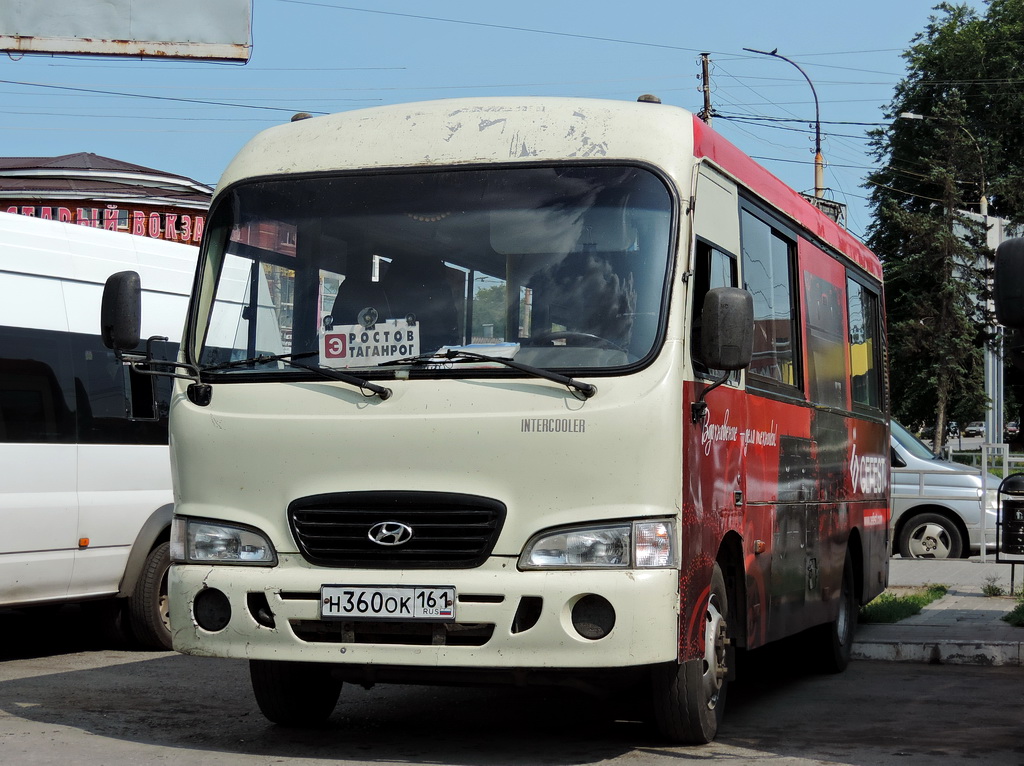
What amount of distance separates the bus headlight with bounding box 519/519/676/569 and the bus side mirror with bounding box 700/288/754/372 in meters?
0.72

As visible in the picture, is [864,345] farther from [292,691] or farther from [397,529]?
[397,529]

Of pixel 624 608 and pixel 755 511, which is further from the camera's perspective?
pixel 755 511

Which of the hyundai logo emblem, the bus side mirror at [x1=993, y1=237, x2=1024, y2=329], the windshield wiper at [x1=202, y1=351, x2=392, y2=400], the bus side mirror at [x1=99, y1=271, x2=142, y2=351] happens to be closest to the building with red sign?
the bus side mirror at [x1=99, y1=271, x2=142, y2=351]

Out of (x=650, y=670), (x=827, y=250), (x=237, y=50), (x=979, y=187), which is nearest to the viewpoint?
(x=650, y=670)

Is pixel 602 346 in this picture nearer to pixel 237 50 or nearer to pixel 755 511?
pixel 755 511

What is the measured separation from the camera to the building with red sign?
3900 centimetres

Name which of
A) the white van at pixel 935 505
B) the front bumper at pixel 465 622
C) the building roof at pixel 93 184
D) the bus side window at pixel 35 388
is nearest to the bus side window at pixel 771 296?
the front bumper at pixel 465 622

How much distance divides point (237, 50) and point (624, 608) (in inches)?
281

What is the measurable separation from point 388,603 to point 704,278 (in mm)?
2053

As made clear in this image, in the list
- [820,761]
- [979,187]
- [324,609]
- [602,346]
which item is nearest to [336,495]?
[324,609]

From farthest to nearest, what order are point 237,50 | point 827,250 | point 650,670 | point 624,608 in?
point 237,50
point 827,250
point 650,670
point 624,608

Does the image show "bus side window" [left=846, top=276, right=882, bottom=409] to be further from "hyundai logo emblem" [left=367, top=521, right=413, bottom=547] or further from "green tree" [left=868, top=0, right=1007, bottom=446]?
"green tree" [left=868, top=0, right=1007, bottom=446]

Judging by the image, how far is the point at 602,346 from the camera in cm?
663

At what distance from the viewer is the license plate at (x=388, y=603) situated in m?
6.49
